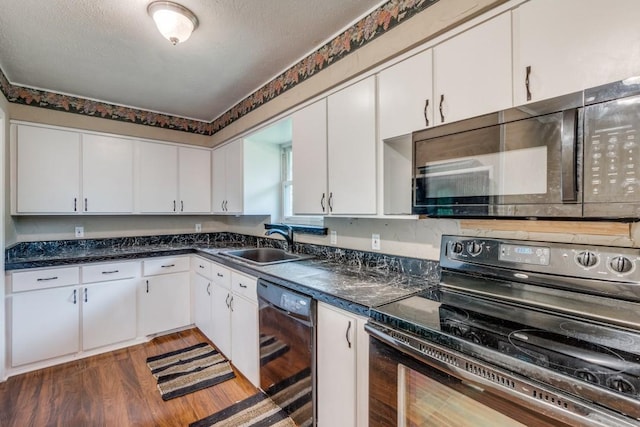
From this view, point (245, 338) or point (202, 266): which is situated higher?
point (202, 266)

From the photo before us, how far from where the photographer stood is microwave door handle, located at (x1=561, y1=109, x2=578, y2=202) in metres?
1.01

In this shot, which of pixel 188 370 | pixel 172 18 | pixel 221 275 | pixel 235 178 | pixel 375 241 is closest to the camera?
pixel 172 18

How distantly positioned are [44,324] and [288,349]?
7.27 feet

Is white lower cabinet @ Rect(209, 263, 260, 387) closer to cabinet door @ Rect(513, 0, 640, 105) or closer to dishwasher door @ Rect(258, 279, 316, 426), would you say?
dishwasher door @ Rect(258, 279, 316, 426)

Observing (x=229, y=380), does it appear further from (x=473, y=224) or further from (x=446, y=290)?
(x=473, y=224)

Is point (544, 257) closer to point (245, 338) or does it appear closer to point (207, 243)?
point (245, 338)

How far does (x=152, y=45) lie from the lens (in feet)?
6.80

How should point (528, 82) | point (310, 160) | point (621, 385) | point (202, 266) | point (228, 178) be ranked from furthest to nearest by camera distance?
point (228, 178) < point (202, 266) < point (310, 160) < point (528, 82) < point (621, 385)

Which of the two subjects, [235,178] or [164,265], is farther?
[235,178]

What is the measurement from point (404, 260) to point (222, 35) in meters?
1.87

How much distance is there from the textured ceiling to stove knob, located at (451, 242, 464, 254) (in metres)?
1.42

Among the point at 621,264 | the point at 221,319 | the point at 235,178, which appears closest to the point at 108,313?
the point at 221,319

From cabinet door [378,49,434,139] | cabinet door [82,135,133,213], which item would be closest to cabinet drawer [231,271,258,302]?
cabinet door [378,49,434,139]

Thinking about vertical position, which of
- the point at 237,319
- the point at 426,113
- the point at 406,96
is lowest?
the point at 237,319
